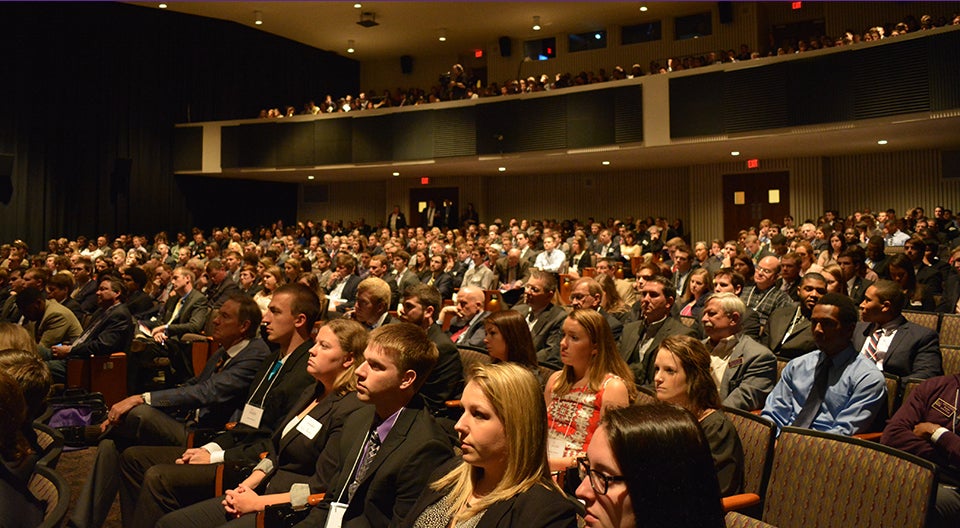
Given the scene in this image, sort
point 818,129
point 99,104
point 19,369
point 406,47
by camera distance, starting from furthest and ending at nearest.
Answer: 1. point 406,47
2. point 99,104
3. point 818,129
4. point 19,369

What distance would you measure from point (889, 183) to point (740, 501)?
44.0 ft

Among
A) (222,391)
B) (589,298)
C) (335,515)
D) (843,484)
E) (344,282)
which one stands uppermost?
(344,282)

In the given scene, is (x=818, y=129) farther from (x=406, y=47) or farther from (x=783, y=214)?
(x=406, y=47)

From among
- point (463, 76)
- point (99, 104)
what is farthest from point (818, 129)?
point (99, 104)

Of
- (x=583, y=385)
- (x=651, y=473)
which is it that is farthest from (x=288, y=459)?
(x=651, y=473)

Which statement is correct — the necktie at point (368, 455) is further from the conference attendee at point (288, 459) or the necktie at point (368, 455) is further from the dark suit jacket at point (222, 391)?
the dark suit jacket at point (222, 391)

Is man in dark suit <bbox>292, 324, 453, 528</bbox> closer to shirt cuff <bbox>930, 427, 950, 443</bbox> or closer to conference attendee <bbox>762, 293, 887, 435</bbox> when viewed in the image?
conference attendee <bbox>762, 293, 887, 435</bbox>

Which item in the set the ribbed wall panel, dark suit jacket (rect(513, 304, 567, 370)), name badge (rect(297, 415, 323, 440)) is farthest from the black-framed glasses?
the ribbed wall panel

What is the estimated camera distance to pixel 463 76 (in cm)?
1559

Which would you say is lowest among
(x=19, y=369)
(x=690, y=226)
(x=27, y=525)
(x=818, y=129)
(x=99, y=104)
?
(x=27, y=525)

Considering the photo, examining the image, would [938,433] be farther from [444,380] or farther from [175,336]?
[175,336]

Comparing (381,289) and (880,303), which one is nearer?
(880,303)

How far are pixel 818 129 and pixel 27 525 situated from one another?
1086 centimetres

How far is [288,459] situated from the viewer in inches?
115
